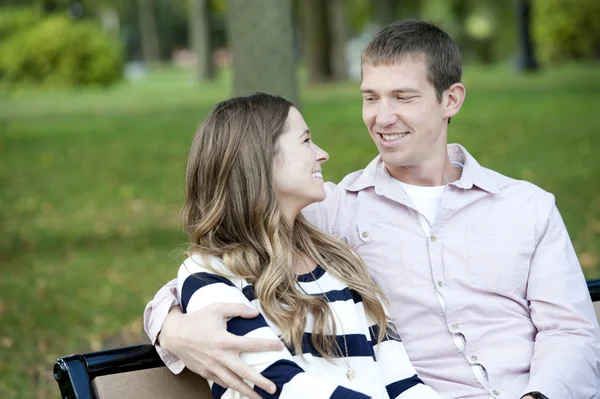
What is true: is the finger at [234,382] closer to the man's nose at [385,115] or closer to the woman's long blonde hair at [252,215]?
the woman's long blonde hair at [252,215]

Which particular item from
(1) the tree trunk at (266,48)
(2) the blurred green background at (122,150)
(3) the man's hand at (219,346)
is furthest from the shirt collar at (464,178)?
(1) the tree trunk at (266,48)

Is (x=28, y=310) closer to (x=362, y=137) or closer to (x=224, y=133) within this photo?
(x=224, y=133)

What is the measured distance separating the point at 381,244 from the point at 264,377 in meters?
0.95

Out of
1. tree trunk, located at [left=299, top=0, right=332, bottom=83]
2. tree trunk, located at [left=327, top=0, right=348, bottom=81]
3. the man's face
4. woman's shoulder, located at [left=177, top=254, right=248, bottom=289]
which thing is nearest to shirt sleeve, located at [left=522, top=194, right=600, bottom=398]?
the man's face

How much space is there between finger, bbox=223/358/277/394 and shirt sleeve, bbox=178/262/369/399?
3 centimetres

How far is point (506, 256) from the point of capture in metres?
3.56

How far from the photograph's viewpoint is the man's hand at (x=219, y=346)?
2803 mm

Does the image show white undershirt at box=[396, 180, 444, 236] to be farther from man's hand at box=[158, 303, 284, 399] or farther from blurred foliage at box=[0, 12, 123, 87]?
blurred foliage at box=[0, 12, 123, 87]

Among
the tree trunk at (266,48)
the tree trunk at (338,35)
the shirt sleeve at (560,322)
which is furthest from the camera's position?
the tree trunk at (338,35)

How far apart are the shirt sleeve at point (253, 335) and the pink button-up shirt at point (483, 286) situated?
Result: 2.33 ft

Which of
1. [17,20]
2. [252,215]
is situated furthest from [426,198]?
[17,20]

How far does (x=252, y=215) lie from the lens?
10.3 feet

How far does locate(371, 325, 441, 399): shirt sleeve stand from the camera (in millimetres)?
3268

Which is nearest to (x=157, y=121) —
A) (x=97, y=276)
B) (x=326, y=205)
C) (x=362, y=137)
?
(x=362, y=137)
